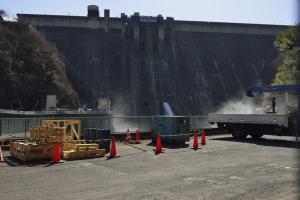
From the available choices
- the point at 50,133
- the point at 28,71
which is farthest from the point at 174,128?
the point at 28,71

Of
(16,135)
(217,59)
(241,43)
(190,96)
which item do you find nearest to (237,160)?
(16,135)

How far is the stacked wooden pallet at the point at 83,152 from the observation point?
11.1 meters

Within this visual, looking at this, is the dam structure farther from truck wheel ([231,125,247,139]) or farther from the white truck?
truck wheel ([231,125,247,139])

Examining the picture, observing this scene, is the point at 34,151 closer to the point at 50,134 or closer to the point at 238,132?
the point at 50,134

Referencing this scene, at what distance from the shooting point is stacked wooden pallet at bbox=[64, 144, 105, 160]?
438 inches

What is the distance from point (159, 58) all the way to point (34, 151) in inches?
2155

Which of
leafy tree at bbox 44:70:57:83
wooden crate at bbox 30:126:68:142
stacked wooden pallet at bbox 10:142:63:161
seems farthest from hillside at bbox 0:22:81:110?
stacked wooden pallet at bbox 10:142:63:161

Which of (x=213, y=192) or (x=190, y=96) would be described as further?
(x=190, y=96)

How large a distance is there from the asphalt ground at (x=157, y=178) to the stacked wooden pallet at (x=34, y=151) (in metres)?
0.30

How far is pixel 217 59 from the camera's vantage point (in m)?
66.5

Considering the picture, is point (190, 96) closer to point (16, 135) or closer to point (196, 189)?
point (16, 135)

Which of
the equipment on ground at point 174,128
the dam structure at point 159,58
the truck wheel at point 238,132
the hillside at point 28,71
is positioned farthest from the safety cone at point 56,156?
the dam structure at point 159,58

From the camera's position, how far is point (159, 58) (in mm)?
63875

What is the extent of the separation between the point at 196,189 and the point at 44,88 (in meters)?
43.4
